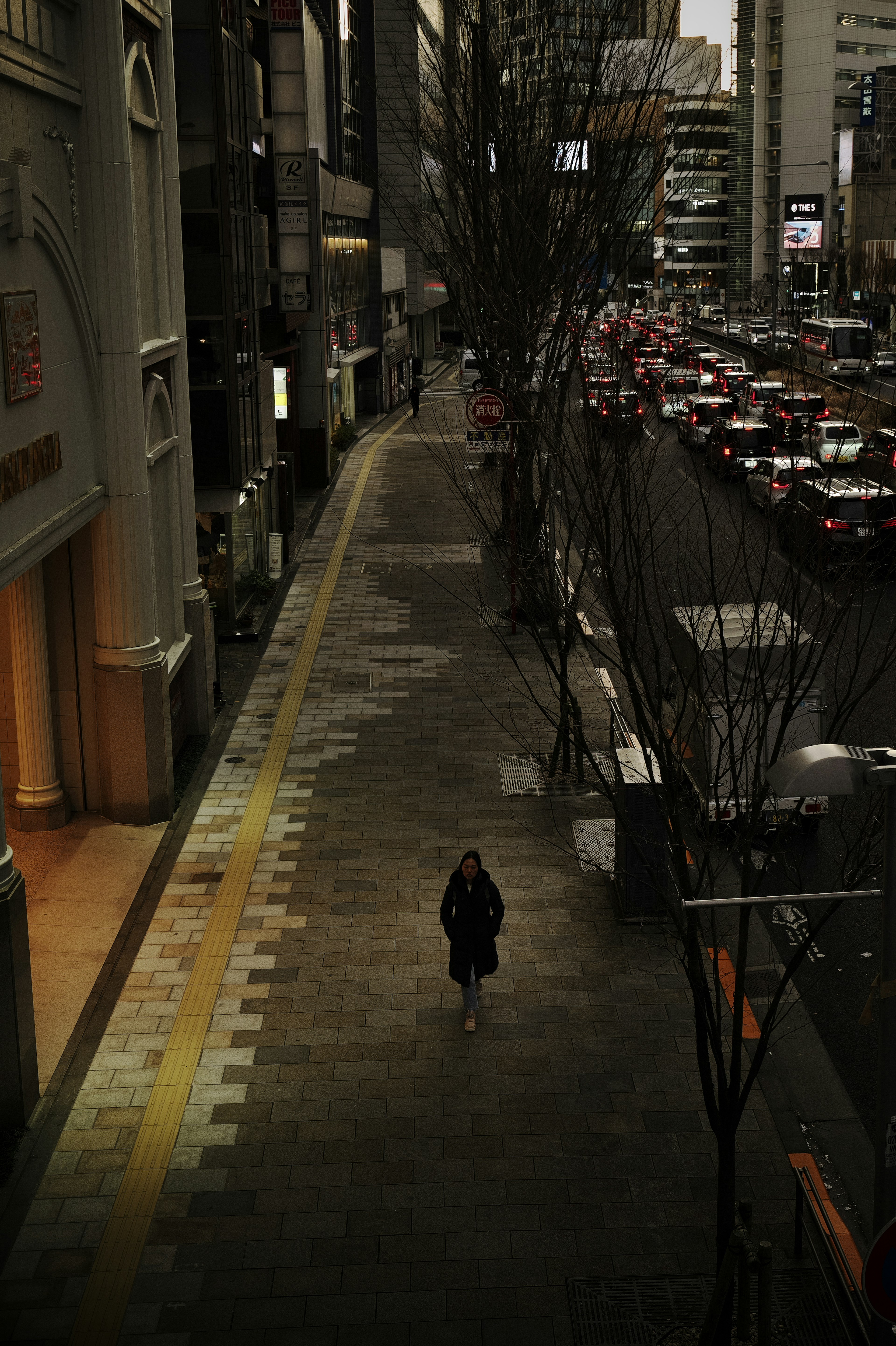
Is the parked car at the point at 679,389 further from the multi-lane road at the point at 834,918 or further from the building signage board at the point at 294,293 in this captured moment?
the multi-lane road at the point at 834,918

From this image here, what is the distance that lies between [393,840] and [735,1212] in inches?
255

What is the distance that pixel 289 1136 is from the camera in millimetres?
8516

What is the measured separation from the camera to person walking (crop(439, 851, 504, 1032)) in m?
9.74

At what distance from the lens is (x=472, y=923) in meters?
9.79

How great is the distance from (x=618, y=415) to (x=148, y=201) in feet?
29.6

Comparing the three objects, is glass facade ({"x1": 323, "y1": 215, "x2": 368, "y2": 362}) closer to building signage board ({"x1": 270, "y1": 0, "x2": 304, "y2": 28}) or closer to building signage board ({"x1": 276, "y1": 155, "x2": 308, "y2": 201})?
building signage board ({"x1": 276, "y1": 155, "x2": 308, "y2": 201})

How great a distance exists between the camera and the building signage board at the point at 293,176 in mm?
26906

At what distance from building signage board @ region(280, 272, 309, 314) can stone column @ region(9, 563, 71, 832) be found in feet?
52.0

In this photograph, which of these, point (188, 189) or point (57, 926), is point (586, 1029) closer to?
point (57, 926)

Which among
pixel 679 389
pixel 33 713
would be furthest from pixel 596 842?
pixel 679 389

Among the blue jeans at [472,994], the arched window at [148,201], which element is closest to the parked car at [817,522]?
the blue jeans at [472,994]

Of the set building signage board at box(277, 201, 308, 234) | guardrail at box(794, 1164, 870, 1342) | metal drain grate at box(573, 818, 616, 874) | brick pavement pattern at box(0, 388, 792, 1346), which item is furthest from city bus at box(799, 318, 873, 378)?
guardrail at box(794, 1164, 870, 1342)

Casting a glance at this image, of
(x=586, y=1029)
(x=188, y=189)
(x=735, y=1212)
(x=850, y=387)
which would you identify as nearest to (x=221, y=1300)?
(x=735, y=1212)

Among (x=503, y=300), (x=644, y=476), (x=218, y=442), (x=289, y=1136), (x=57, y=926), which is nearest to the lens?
(x=644, y=476)
